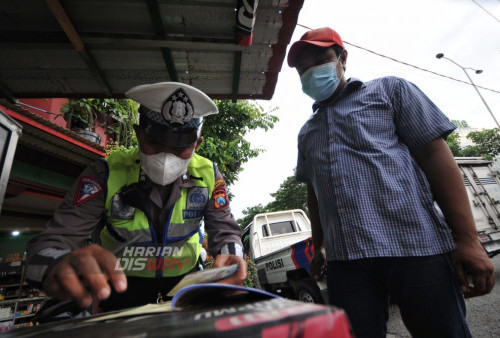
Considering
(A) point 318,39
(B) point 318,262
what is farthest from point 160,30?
(B) point 318,262

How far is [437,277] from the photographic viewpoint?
3.50 ft

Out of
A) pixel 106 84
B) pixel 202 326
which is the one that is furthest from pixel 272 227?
pixel 202 326

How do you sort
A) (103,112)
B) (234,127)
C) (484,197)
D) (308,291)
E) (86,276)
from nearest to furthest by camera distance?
(86,276) < (308,291) < (103,112) < (484,197) < (234,127)

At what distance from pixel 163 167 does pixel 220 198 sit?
0.44 metres

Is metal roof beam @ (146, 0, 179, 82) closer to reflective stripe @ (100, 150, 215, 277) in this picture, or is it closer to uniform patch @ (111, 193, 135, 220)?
reflective stripe @ (100, 150, 215, 277)

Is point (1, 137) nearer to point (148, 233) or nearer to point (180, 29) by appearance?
point (148, 233)

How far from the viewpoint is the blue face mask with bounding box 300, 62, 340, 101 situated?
1.61 m

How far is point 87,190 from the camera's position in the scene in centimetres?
134

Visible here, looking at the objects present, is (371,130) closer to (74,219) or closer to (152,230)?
(152,230)

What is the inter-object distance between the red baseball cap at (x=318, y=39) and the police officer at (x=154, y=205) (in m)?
0.71

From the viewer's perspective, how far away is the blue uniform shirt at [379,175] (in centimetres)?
115

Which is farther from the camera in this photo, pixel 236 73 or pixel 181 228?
pixel 236 73

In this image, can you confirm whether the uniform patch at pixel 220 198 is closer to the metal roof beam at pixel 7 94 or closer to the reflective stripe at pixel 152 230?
the reflective stripe at pixel 152 230

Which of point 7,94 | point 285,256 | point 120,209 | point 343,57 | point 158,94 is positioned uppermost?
point 7,94
